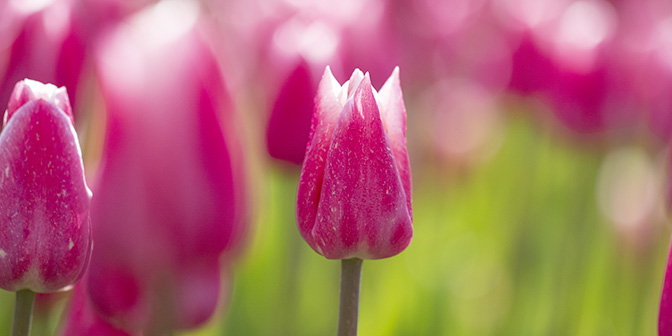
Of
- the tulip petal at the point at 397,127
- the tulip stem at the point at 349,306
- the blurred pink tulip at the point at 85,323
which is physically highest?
the tulip petal at the point at 397,127

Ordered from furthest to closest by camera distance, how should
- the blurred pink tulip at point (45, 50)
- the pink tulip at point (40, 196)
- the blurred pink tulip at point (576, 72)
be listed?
the blurred pink tulip at point (576, 72)
the blurred pink tulip at point (45, 50)
the pink tulip at point (40, 196)

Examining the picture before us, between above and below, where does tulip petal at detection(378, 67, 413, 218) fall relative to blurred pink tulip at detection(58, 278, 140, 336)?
above

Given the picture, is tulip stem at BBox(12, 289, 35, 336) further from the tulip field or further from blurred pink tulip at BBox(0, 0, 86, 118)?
blurred pink tulip at BBox(0, 0, 86, 118)

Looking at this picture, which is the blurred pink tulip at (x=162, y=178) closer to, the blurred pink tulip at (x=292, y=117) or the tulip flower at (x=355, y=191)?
the tulip flower at (x=355, y=191)

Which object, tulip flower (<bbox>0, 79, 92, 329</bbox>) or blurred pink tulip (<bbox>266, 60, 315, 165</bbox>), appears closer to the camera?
tulip flower (<bbox>0, 79, 92, 329</bbox>)

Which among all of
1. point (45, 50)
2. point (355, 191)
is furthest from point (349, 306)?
point (45, 50)

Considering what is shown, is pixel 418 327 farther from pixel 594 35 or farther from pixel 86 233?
pixel 86 233

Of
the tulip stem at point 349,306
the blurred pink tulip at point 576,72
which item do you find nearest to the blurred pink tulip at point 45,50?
the tulip stem at point 349,306

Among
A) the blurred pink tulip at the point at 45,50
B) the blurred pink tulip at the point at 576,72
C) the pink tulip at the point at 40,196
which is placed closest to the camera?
the pink tulip at the point at 40,196

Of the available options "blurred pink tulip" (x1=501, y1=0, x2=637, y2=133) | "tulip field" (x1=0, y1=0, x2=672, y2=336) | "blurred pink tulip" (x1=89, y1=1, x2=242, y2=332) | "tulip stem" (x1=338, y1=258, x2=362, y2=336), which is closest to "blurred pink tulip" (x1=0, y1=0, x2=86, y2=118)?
"tulip field" (x1=0, y1=0, x2=672, y2=336)
